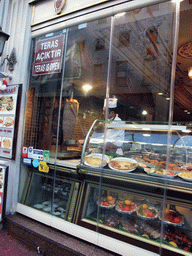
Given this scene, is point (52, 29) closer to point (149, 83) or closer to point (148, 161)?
point (148, 161)

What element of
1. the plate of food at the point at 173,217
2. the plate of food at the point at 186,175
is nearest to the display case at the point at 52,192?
the plate of food at the point at 173,217

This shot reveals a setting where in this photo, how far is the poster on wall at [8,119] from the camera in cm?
405

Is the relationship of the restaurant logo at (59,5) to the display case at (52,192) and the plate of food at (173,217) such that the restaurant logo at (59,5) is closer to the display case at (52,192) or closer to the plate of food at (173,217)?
the display case at (52,192)

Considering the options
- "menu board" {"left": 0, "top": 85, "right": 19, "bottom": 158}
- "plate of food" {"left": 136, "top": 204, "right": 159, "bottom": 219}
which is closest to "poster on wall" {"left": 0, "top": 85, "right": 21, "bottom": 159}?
"menu board" {"left": 0, "top": 85, "right": 19, "bottom": 158}

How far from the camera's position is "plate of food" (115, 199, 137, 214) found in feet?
10.1

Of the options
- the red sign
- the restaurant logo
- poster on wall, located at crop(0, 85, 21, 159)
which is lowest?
poster on wall, located at crop(0, 85, 21, 159)

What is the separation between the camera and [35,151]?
3.96 metres

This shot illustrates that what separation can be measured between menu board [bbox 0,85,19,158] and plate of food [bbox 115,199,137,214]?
2515 millimetres

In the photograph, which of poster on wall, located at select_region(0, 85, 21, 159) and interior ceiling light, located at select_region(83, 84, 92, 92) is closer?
poster on wall, located at select_region(0, 85, 21, 159)

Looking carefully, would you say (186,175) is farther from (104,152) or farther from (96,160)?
(96,160)

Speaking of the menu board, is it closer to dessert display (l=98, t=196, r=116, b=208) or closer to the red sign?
the red sign

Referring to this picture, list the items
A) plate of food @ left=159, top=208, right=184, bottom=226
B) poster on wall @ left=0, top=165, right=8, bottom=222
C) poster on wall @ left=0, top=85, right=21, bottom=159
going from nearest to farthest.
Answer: plate of food @ left=159, top=208, right=184, bottom=226
poster on wall @ left=0, top=165, right=8, bottom=222
poster on wall @ left=0, top=85, right=21, bottom=159

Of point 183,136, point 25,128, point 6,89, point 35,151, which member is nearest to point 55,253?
point 35,151

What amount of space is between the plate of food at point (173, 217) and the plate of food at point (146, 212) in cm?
16
